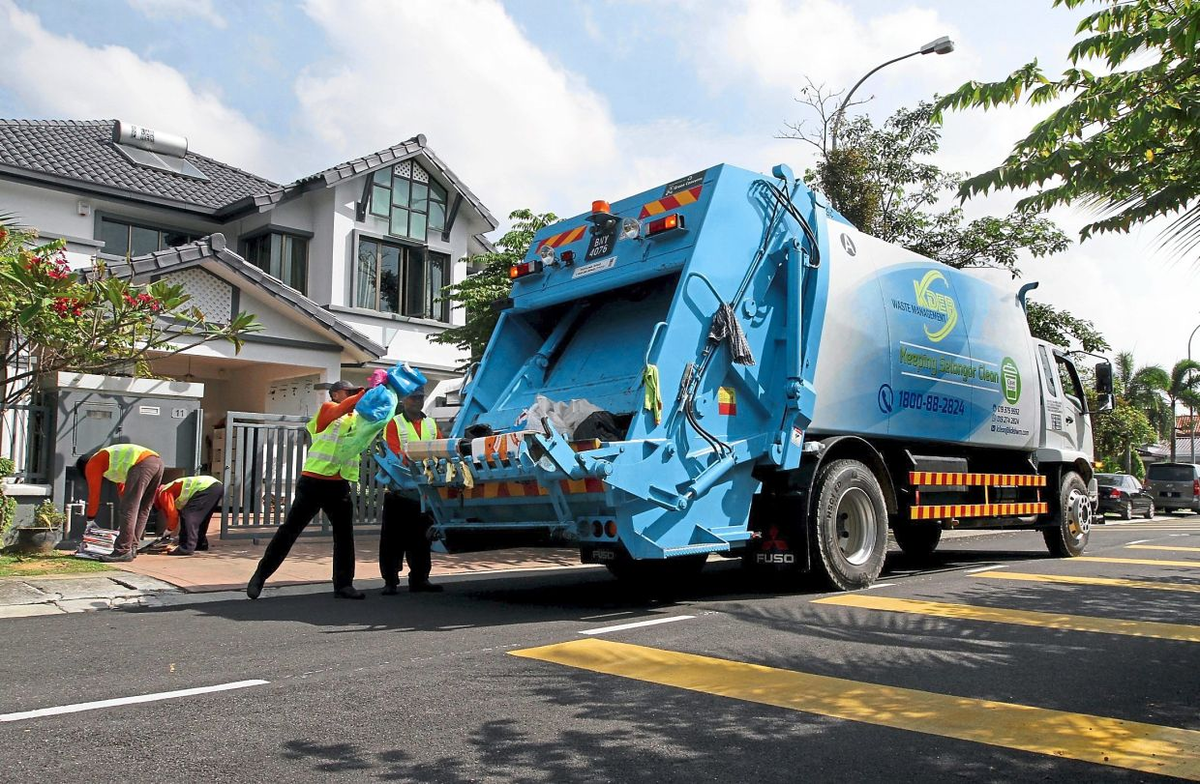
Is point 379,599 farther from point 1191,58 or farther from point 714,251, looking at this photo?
point 1191,58

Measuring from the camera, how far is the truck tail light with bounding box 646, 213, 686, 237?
669 cm

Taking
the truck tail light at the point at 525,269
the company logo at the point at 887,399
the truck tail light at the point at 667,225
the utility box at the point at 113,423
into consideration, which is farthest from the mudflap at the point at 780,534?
the utility box at the point at 113,423

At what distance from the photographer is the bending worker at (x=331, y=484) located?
7082mm

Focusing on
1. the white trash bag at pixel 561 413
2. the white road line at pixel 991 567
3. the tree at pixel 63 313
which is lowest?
the white road line at pixel 991 567

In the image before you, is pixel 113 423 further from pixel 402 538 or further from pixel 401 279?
pixel 401 279

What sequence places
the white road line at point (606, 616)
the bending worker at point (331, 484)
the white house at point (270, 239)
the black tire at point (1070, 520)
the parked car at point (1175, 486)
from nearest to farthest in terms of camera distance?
the white road line at point (606, 616), the bending worker at point (331, 484), the black tire at point (1070, 520), the white house at point (270, 239), the parked car at point (1175, 486)

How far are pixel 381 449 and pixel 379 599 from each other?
1.14 m

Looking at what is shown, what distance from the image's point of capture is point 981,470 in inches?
388

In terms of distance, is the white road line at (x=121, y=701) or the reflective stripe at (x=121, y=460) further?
the reflective stripe at (x=121, y=460)

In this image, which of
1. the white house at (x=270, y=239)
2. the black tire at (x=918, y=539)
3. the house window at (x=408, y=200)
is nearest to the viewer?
the black tire at (x=918, y=539)

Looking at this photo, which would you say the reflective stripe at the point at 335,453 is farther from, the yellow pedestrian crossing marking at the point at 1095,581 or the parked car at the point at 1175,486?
the parked car at the point at 1175,486

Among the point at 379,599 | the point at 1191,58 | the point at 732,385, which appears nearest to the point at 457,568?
the point at 379,599

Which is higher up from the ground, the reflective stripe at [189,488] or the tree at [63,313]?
the tree at [63,313]

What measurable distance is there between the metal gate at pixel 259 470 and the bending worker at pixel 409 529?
3.86 m
